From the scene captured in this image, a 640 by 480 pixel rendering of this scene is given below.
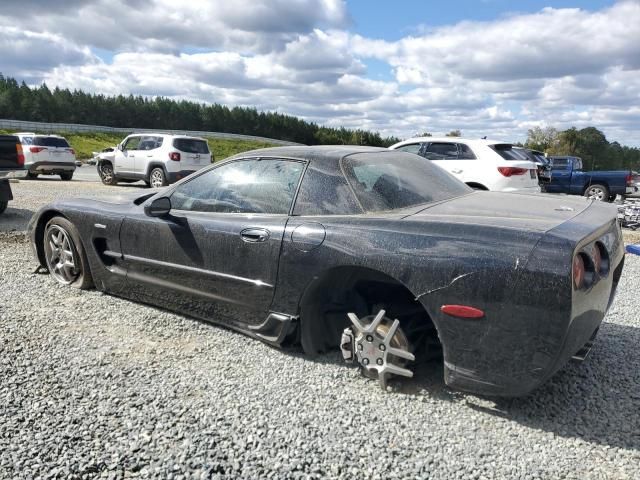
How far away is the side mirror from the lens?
3.69 meters

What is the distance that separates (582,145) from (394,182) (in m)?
68.7

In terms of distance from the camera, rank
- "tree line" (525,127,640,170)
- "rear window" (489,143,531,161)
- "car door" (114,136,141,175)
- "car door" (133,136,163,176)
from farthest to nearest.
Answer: "tree line" (525,127,640,170) → "car door" (114,136,141,175) → "car door" (133,136,163,176) → "rear window" (489,143,531,161)

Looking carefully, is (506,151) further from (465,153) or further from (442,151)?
(442,151)

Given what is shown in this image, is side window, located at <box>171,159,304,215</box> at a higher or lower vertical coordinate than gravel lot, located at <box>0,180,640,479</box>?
higher

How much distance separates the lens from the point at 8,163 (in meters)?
8.42

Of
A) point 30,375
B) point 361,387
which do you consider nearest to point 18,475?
point 30,375

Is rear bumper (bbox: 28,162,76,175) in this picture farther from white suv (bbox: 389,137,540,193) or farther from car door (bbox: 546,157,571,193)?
car door (bbox: 546,157,571,193)

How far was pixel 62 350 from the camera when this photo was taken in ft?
11.0

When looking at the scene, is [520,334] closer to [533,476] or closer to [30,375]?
[533,476]

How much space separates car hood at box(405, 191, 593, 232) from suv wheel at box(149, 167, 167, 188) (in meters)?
13.2

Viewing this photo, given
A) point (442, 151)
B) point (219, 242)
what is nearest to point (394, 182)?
point (219, 242)

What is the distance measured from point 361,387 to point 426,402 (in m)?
0.38

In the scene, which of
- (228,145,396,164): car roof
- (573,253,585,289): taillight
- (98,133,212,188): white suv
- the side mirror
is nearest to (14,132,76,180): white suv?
(98,133,212,188): white suv

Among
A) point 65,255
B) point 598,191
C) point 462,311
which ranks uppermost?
point 462,311
